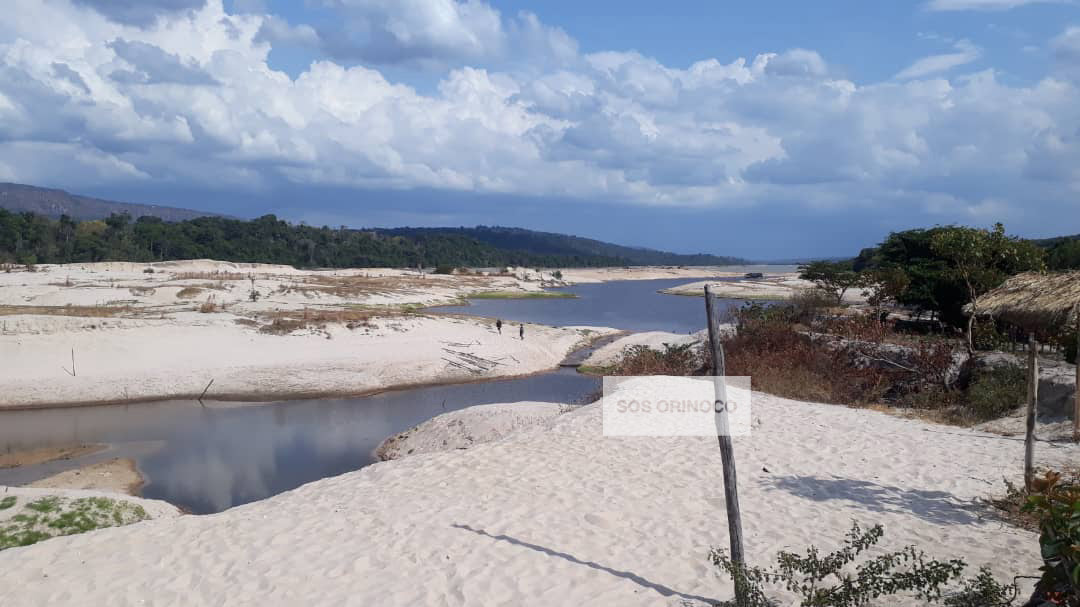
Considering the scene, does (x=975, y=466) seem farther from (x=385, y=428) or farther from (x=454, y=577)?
(x=385, y=428)

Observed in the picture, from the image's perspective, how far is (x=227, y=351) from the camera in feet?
80.4

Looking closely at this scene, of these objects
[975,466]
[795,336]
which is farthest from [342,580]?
[795,336]

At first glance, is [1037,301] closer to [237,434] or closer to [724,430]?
[724,430]

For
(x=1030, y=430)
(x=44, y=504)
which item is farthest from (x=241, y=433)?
(x=1030, y=430)

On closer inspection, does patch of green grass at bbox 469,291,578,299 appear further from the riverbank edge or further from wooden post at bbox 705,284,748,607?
wooden post at bbox 705,284,748,607

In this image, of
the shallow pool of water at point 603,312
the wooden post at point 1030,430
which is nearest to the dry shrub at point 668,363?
the wooden post at point 1030,430

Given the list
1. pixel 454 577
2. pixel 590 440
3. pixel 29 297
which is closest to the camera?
pixel 454 577

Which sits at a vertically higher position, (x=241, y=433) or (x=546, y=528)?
(x=546, y=528)

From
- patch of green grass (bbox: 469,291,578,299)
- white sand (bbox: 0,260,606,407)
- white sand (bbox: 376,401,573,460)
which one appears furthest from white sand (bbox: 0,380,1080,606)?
patch of green grass (bbox: 469,291,578,299)

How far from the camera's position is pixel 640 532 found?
685 centimetres

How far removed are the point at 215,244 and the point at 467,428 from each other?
90757 millimetres

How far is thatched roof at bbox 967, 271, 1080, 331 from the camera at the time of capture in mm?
10078

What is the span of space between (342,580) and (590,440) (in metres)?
5.39

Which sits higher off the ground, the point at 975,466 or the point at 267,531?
the point at 975,466
